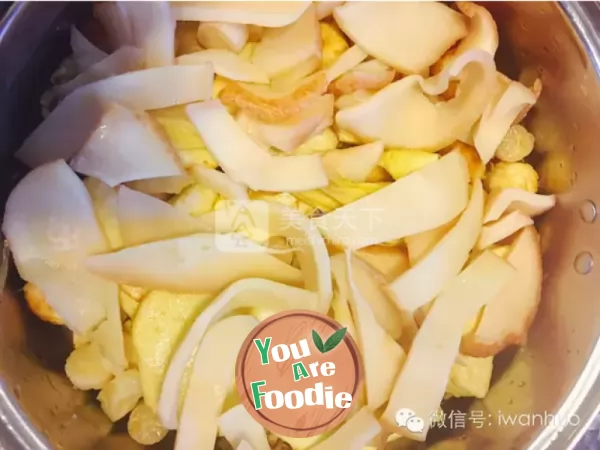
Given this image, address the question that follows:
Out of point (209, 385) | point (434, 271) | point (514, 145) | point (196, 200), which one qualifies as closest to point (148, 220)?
point (196, 200)

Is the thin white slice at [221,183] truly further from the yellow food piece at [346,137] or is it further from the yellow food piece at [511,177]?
the yellow food piece at [511,177]

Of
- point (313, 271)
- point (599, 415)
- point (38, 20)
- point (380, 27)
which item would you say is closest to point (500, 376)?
point (599, 415)

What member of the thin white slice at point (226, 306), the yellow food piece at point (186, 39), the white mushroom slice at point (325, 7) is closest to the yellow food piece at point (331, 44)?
the white mushroom slice at point (325, 7)

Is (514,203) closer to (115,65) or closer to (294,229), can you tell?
(294,229)

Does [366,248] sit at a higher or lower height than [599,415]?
higher

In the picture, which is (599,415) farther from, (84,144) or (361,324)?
(84,144)

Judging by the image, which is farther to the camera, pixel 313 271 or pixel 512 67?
pixel 512 67
